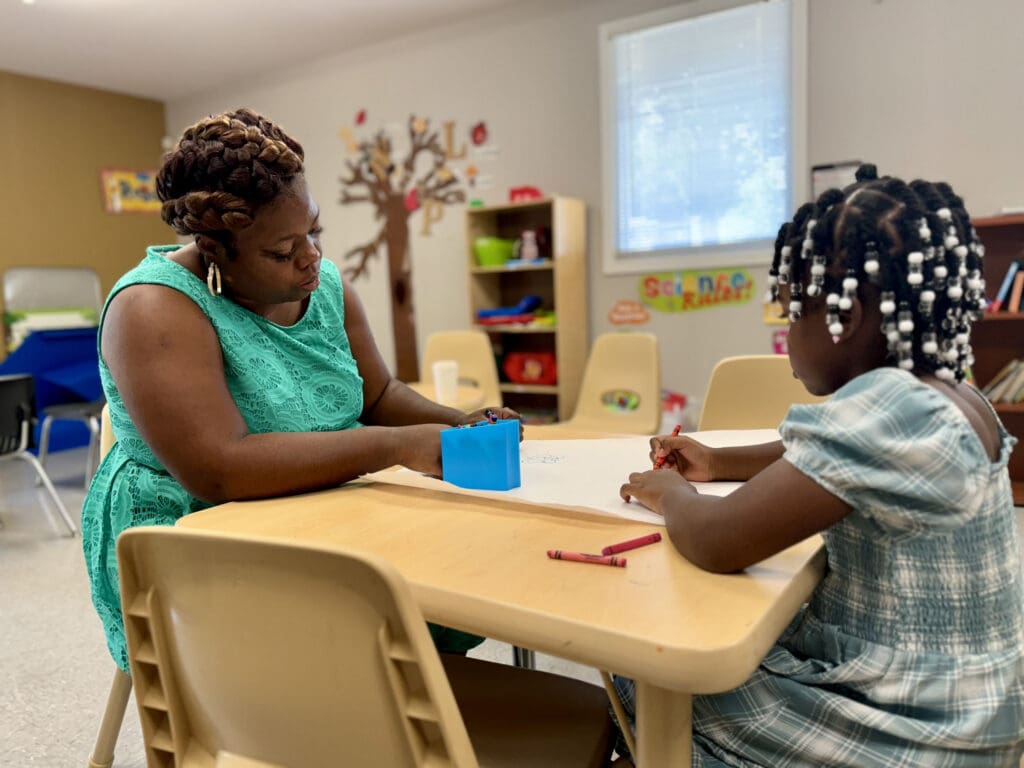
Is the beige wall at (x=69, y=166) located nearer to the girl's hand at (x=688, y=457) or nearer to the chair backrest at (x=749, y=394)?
the chair backrest at (x=749, y=394)

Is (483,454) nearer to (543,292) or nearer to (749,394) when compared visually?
(749,394)

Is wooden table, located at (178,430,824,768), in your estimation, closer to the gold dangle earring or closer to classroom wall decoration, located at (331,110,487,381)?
the gold dangle earring

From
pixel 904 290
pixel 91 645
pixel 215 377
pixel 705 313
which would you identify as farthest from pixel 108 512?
pixel 705 313

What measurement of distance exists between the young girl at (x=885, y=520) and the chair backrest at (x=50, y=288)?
6211mm

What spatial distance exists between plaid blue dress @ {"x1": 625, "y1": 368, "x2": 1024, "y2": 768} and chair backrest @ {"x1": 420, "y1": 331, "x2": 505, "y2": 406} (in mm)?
2770

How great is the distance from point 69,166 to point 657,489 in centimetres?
642

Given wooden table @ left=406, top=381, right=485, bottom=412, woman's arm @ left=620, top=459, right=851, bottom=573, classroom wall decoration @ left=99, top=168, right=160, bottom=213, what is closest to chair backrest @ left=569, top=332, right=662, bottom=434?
wooden table @ left=406, top=381, right=485, bottom=412

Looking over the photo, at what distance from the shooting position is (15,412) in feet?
10.6

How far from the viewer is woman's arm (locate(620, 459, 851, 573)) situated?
2.37ft

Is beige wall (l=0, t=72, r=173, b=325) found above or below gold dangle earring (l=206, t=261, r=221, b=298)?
above

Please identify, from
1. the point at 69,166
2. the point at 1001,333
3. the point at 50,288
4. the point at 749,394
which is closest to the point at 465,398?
the point at 749,394

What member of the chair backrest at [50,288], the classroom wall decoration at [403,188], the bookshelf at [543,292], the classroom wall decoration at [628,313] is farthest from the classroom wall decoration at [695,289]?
the chair backrest at [50,288]

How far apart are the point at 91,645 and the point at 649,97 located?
11.8 feet

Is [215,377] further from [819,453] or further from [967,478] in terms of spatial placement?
[967,478]
